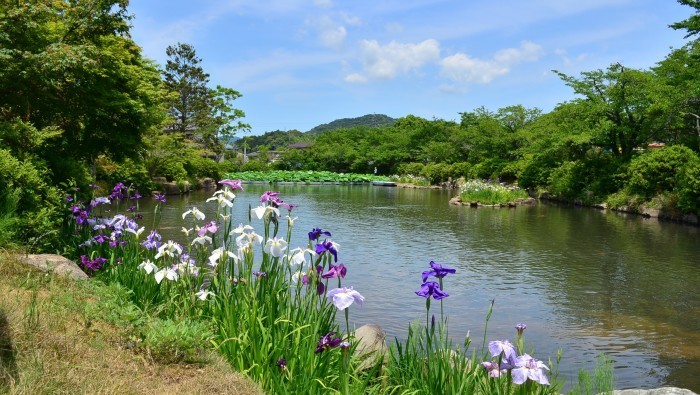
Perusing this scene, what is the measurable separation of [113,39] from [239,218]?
24.6 ft

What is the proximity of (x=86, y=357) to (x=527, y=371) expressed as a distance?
2304 mm

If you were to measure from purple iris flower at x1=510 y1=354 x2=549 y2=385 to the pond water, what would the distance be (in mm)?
2894

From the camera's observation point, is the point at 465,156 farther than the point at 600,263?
Yes

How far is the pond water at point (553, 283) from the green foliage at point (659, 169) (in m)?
3.32

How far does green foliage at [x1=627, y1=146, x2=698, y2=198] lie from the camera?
64.7 feet

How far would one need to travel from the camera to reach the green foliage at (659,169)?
64.7ft

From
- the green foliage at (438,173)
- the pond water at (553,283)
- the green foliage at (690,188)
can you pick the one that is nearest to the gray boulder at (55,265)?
the pond water at (553,283)

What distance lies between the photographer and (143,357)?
3.09 meters

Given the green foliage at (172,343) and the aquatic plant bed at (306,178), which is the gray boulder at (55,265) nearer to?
the green foliage at (172,343)

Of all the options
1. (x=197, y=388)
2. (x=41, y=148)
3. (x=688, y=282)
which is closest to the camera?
(x=197, y=388)

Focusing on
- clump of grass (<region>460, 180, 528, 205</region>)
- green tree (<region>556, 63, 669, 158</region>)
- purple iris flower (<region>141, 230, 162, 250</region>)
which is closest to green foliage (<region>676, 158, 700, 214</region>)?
green tree (<region>556, 63, 669, 158</region>)

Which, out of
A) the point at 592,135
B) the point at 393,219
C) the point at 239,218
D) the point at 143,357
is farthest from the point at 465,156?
the point at 143,357

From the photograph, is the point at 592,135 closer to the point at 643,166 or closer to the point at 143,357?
the point at 643,166

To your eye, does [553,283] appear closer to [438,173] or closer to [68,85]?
[68,85]
